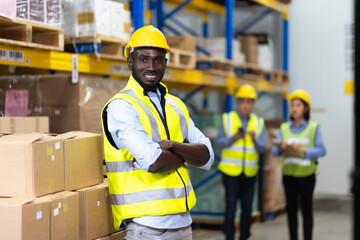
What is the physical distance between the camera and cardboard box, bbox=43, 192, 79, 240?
3639mm

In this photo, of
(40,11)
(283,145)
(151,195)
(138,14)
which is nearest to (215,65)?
(283,145)

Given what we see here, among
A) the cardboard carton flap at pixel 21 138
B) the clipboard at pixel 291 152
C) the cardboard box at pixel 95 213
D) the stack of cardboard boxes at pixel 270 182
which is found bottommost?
the stack of cardboard boxes at pixel 270 182

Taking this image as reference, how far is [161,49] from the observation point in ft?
12.5

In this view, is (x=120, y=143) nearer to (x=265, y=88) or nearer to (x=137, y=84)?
(x=137, y=84)

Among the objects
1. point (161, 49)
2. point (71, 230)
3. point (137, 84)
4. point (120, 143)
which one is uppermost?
point (161, 49)

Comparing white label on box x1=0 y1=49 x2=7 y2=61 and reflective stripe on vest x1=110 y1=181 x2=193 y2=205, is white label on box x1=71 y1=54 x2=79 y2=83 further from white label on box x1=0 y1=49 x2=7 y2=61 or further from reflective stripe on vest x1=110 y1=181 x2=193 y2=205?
reflective stripe on vest x1=110 y1=181 x2=193 y2=205

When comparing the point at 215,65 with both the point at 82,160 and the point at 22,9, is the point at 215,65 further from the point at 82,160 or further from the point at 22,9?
the point at 82,160

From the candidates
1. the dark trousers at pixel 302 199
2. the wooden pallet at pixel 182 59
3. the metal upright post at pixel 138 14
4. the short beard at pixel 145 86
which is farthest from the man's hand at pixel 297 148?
the short beard at pixel 145 86

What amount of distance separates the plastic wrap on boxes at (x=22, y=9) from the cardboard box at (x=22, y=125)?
0.82m

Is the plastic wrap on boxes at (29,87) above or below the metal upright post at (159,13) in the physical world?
below

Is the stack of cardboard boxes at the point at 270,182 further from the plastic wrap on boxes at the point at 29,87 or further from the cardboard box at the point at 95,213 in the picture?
the cardboard box at the point at 95,213

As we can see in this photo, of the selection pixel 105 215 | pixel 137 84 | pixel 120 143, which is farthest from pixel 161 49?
pixel 105 215

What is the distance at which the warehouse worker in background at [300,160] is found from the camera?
674 cm

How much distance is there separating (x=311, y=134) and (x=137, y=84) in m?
3.74
